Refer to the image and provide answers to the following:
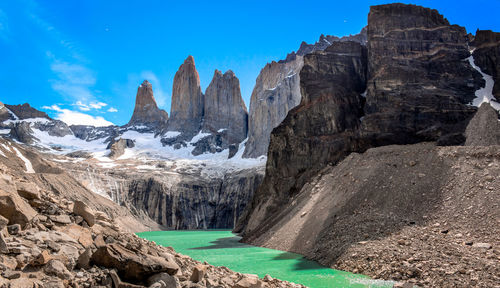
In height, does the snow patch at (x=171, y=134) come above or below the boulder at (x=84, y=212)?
above

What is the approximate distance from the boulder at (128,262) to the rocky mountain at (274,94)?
334ft

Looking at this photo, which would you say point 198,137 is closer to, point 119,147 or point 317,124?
point 119,147

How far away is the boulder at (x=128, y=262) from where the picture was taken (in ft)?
25.9

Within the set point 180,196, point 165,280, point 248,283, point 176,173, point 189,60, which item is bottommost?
point 248,283

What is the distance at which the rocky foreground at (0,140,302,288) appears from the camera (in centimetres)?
652

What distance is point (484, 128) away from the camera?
35.9 meters

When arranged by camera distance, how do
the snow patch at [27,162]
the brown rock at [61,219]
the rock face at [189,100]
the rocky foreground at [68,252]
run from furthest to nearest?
the rock face at [189,100]
the snow patch at [27,162]
the brown rock at [61,219]
the rocky foreground at [68,252]

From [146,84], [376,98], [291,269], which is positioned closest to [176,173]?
[376,98]

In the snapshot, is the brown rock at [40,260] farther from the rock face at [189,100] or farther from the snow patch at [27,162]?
the rock face at [189,100]

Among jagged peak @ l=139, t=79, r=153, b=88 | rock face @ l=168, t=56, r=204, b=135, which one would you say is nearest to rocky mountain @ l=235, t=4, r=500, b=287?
rock face @ l=168, t=56, r=204, b=135

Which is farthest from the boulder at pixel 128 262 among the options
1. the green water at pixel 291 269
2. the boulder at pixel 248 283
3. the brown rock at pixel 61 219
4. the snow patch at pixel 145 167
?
the snow patch at pixel 145 167

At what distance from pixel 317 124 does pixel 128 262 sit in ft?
144

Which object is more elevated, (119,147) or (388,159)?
(119,147)

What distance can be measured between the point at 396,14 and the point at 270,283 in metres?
49.6
